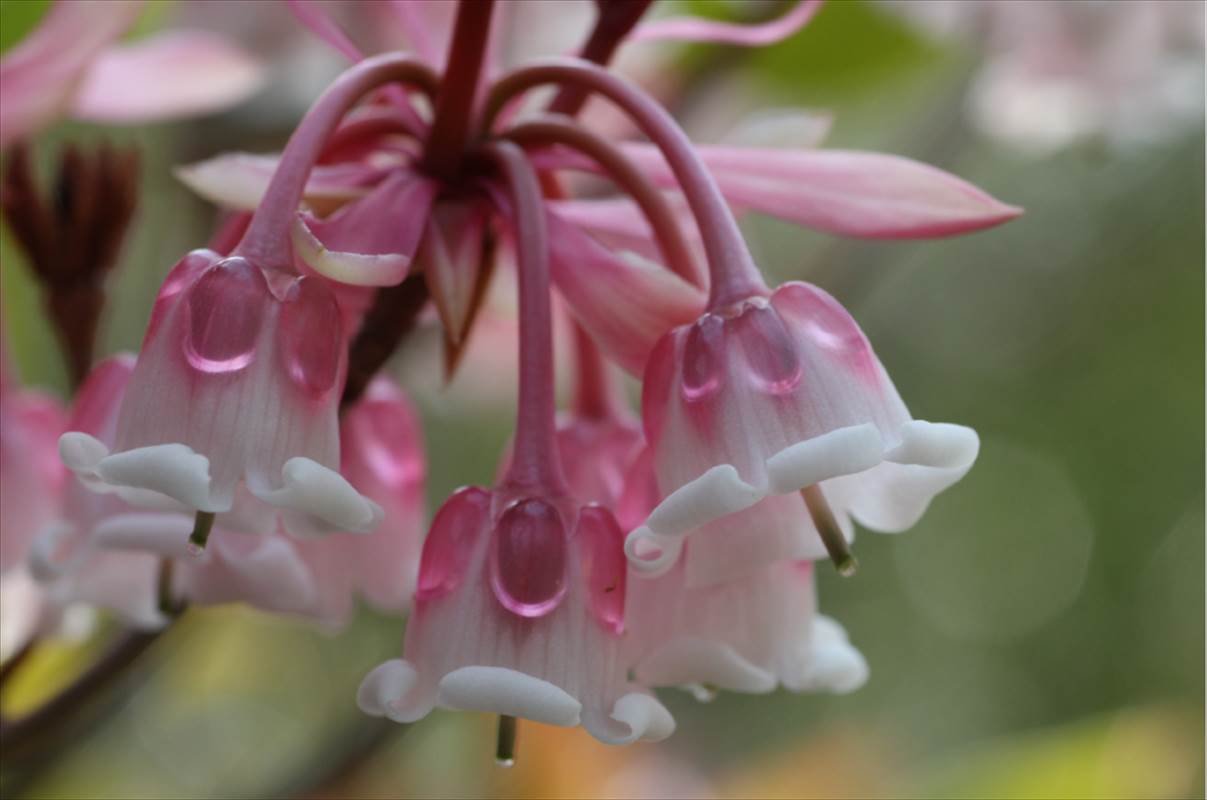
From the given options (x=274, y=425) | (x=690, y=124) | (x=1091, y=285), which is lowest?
(x=1091, y=285)

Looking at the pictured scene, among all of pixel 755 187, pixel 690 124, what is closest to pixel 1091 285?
pixel 690 124

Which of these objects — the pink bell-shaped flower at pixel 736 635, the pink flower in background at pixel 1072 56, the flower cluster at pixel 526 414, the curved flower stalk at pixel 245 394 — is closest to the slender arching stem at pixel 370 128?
the flower cluster at pixel 526 414

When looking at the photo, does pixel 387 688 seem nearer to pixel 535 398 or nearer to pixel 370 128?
pixel 535 398

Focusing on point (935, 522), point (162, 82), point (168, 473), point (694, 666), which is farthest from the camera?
point (935, 522)

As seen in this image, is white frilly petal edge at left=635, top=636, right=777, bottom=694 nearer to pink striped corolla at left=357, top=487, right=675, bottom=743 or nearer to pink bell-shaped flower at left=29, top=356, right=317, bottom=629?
pink striped corolla at left=357, top=487, right=675, bottom=743

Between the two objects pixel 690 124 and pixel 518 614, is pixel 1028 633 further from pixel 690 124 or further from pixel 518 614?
pixel 518 614

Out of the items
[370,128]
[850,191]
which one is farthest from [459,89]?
[850,191]
